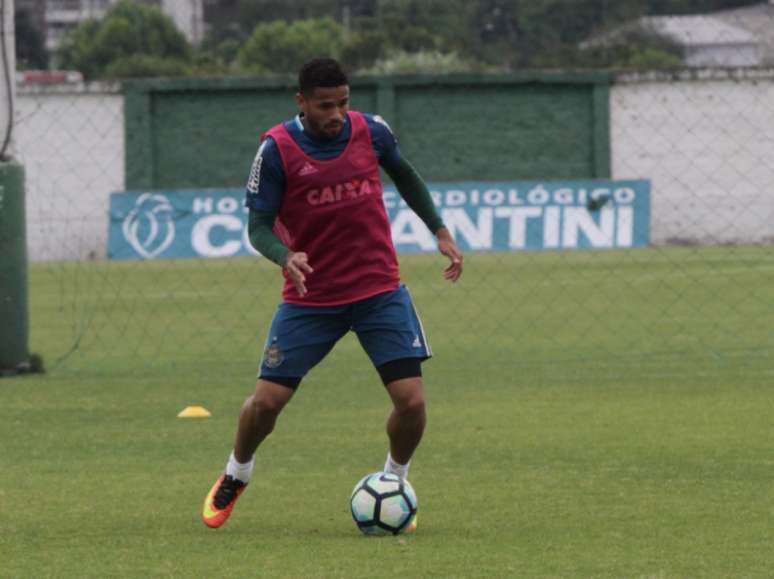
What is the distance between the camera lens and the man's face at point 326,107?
7773 mm

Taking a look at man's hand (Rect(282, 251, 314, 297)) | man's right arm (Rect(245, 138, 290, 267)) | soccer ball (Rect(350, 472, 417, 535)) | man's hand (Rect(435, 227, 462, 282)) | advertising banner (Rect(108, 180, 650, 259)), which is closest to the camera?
man's hand (Rect(282, 251, 314, 297))

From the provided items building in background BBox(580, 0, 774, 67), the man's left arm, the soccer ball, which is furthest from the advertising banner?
the soccer ball

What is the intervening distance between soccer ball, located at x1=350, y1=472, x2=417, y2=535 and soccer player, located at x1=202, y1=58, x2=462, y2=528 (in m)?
0.30

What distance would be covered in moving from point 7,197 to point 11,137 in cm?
49

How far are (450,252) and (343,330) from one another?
1.94 feet

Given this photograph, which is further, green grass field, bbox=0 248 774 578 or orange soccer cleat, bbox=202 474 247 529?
orange soccer cleat, bbox=202 474 247 529

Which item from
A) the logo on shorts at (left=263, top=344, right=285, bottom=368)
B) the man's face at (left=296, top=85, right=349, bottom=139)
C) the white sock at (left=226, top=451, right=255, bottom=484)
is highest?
the man's face at (left=296, top=85, right=349, bottom=139)

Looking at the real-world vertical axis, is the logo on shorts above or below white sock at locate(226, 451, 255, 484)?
above

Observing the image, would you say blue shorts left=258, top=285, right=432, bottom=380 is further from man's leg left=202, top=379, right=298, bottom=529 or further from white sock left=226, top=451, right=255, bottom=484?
white sock left=226, top=451, right=255, bottom=484

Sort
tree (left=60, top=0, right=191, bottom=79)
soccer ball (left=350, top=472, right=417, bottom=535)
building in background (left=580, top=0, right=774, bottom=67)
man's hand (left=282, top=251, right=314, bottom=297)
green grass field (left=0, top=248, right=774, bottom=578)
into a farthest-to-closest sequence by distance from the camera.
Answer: tree (left=60, top=0, right=191, bottom=79), building in background (left=580, top=0, right=774, bottom=67), soccer ball (left=350, top=472, right=417, bottom=535), man's hand (left=282, top=251, right=314, bottom=297), green grass field (left=0, top=248, right=774, bottom=578)

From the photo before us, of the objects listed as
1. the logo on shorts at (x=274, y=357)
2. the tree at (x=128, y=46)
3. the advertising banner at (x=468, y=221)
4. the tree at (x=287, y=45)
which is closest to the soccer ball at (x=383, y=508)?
the logo on shorts at (x=274, y=357)

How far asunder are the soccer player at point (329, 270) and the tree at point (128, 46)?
35694mm

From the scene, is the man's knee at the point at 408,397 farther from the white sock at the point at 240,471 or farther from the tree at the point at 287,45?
the tree at the point at 287,45

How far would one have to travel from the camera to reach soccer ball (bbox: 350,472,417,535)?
7766mm
